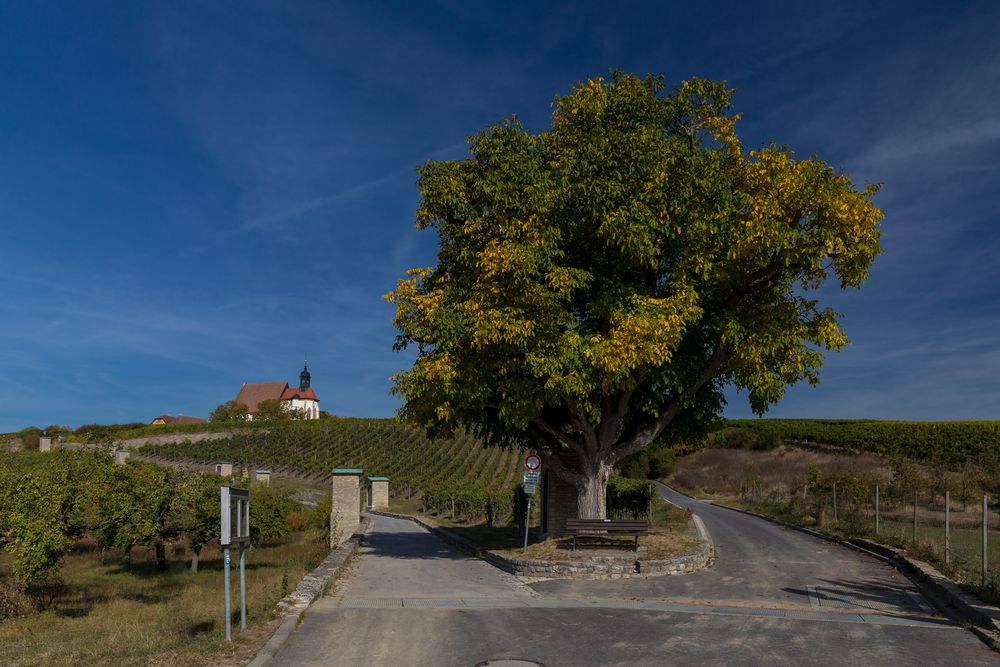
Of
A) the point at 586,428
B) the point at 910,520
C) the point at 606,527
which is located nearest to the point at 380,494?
the point at 910,520

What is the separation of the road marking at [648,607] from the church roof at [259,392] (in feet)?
583

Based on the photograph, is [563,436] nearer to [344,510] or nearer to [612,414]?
[612,414]

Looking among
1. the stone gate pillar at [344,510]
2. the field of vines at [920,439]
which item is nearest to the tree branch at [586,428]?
the stone gate pillar at [344,510]

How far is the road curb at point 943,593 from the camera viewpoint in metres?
9.54

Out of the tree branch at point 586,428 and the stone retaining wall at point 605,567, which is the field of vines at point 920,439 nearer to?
the tree branch at point 586,428

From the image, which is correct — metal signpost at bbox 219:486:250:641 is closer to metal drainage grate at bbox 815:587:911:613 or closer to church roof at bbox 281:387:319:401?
metal drainage grate at bbox 815:587:911:613

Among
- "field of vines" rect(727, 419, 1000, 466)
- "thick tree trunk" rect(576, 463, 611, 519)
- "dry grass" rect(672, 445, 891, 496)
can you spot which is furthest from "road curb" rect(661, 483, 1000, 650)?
"field of vines" rect(727, 419, 1000, 466)

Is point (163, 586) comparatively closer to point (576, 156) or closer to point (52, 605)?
point (52, 605)

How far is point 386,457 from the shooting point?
67.8 m

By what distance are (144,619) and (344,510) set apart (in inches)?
536

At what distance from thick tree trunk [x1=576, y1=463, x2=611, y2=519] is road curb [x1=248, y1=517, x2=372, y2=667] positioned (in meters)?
5.91

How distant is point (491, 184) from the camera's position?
16656 millimetres

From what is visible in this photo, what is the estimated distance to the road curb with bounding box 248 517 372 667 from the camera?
7890 mm

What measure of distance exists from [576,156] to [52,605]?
1597 centimetres
